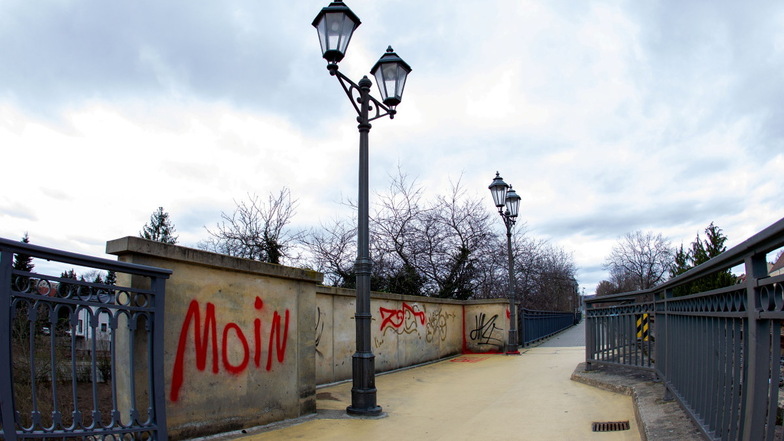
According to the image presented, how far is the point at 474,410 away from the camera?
23.4 ft

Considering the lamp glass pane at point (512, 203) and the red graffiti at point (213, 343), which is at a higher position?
the lamp glass pane at point (512, 203)

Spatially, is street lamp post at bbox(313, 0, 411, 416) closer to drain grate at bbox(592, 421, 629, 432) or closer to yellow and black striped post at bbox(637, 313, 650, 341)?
drain grate at bbox(592, 421, 629, 432)

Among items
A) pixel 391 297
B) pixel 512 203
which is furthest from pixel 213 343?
pixel 512 203

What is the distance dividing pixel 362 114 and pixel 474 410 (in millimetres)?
4462

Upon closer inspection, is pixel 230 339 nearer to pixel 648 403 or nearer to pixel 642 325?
pixel 648 403

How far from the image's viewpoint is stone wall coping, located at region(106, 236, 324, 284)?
455 centimetres

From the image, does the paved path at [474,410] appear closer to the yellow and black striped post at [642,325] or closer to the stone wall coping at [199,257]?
the yellow and black striped post at [642,325]

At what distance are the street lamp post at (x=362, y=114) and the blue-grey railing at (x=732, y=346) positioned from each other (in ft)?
11.8

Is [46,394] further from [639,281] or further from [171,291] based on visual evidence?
[639,281]

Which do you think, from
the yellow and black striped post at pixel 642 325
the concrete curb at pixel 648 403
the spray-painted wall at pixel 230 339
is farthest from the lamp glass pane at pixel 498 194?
the spray-painted wall at pixel 230 339

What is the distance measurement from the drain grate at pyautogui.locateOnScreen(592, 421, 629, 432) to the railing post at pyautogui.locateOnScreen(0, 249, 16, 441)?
5.37m

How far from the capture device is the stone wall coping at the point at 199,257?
455cm

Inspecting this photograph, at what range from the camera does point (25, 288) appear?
10.2 feet

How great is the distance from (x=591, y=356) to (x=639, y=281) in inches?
1819
